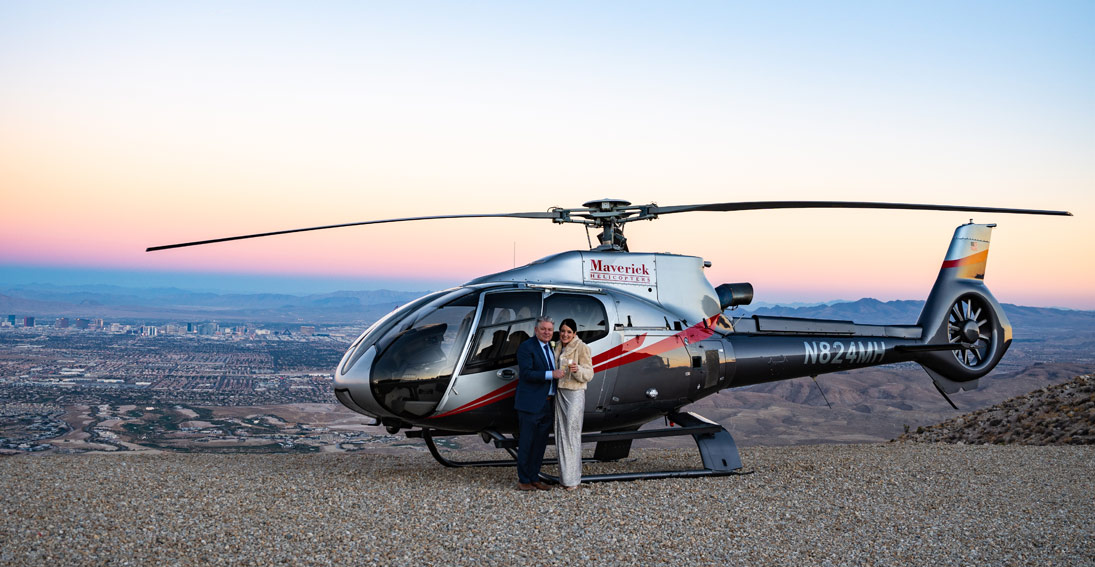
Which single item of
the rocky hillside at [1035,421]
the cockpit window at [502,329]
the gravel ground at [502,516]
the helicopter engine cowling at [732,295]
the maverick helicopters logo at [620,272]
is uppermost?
the maverick helicopters logo at [620,272]

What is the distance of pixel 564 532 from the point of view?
801 centimetres

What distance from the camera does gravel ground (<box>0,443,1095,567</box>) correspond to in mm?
7242

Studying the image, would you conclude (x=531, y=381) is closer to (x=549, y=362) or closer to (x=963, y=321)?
(x=549, y=362)

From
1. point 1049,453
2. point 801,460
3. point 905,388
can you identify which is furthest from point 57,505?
point 905,388

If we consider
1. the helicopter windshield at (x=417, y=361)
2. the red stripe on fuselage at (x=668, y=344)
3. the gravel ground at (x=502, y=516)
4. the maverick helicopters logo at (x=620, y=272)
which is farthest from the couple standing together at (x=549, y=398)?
the maverick helicopters logo at (x=620, y=272)

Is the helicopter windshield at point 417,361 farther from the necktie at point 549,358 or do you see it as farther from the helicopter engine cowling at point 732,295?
the helicopter engine cowling at point 732,295

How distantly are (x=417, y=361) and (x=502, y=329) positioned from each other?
124 centimetres

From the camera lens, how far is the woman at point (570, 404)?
33.4 ft

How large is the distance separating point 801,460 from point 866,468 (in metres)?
1.16

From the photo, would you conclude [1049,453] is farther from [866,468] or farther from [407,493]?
[407,493]

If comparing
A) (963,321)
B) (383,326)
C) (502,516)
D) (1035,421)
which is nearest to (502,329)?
(383,326)

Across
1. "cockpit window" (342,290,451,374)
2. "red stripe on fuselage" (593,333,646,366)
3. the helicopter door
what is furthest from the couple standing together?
"cockpit window" (342,290,451,374)

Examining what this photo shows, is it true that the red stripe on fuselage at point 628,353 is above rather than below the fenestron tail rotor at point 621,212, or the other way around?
below

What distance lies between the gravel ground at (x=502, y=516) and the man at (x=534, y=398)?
0.44 m
